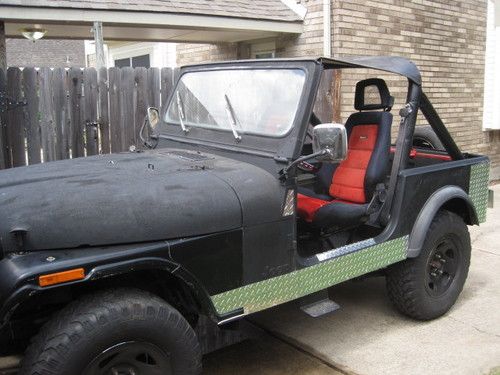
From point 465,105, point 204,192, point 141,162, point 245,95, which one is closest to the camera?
point 204,192

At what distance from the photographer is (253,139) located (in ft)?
11.3

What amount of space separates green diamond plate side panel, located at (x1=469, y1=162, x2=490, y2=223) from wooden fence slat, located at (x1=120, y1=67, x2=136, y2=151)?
3635 millimetres

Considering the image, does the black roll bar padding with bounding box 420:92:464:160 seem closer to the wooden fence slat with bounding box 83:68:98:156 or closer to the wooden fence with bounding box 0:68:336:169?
the wooden fence with bounding box 0:68:336:169

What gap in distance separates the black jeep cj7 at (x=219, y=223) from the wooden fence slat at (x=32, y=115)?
77.1 inches

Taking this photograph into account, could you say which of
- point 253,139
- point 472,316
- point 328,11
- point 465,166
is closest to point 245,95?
point 253,139

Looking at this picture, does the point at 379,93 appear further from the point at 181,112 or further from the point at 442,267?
the point at 181,112

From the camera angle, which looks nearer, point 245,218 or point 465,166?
point 245,218

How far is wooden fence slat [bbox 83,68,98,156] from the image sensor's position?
19.4ft

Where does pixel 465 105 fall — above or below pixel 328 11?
below

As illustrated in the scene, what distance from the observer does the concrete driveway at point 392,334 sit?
3.54 m

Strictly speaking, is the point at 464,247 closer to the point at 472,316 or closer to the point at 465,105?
the point at 472,316

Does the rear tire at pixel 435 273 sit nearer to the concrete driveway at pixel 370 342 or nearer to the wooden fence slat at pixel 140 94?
the concrete driveway at pixel 370 342

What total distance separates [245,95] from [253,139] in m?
0.36

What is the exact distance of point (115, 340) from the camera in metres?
2.38
